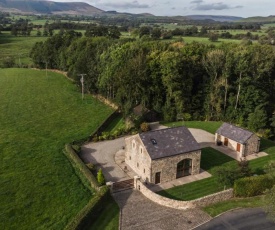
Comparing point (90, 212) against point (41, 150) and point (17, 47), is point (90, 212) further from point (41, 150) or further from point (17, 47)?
point (17, 47)

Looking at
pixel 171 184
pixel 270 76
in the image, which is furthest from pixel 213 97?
pixel 171 184

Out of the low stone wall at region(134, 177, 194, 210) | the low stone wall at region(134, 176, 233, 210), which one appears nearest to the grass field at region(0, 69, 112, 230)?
the low stone wall at region(134, 177, 194, 210)

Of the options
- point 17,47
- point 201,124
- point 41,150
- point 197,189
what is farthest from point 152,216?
point 17,47

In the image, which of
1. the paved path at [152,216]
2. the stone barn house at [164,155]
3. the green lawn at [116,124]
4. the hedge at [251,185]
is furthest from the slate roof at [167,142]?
the green lawn at [116,124]

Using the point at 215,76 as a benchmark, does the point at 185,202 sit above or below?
below

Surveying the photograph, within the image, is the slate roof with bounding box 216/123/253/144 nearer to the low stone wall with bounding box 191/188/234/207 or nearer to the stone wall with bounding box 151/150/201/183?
the stone wall with bounding box 151/150/201/183

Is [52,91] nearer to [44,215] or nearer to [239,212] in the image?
[44,215]

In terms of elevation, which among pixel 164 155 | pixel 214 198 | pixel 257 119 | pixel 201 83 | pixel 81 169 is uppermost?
pixel 201 83
